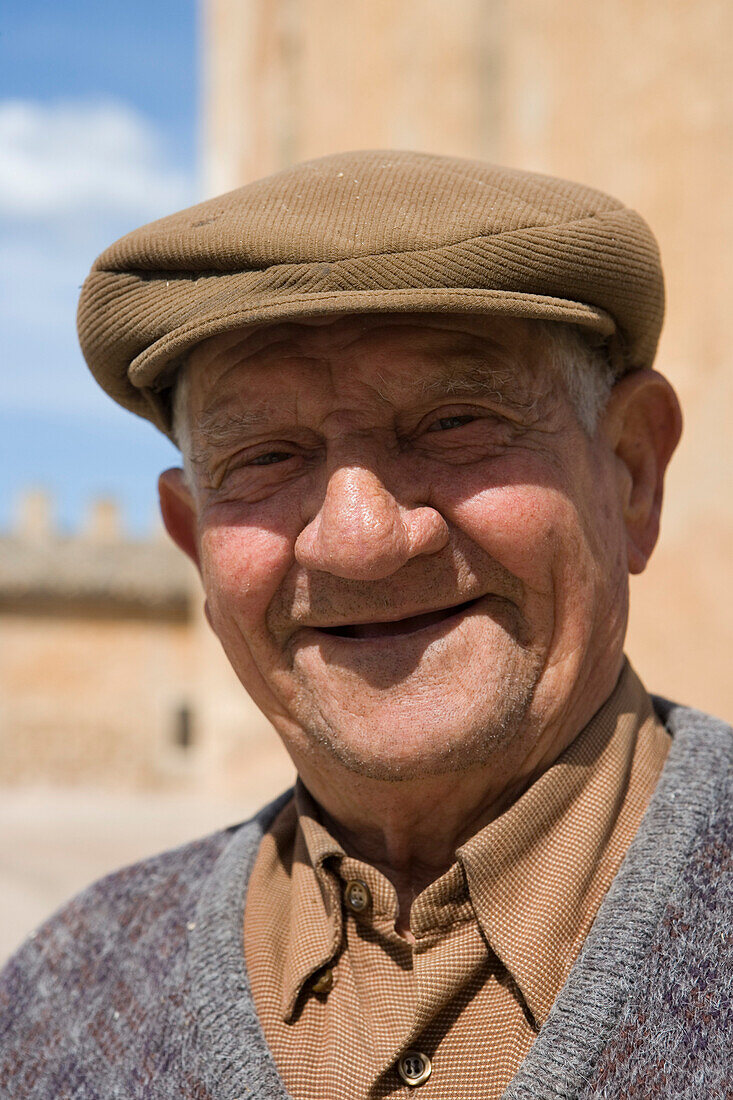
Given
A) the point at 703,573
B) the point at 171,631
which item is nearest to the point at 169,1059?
the point at 703,573

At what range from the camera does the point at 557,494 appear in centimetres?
149

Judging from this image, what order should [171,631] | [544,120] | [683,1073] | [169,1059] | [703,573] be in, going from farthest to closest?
[171,631] < [544,120] < [703,573] < [169,1059] < [683,1073]

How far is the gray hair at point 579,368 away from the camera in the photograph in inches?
59.6

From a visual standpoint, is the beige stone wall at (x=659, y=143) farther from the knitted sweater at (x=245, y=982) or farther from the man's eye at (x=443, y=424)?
the man's eye at (x=443, y=424)

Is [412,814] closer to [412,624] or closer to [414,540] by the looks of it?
[412,624]

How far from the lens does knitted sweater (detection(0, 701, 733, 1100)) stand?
1292mm

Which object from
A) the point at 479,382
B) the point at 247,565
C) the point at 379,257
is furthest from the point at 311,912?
the point at 379,257

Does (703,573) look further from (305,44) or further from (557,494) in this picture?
(305,44)

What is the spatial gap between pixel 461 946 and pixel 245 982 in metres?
0.34

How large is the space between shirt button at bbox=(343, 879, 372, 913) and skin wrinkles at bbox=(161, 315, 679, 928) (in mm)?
65

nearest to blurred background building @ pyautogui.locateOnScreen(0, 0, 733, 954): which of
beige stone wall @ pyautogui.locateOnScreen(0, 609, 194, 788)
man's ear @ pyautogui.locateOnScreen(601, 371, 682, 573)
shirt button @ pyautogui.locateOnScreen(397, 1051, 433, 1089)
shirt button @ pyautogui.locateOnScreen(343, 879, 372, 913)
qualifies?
man's ear @ pyautogui.locateOnScreen(601, 371, 682, 573)

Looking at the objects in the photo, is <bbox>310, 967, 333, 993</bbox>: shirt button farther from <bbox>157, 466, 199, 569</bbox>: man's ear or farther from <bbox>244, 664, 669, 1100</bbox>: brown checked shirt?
<bbox>157, 466, 199, 569</bbox>: man's ear

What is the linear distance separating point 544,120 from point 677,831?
3.76 meters

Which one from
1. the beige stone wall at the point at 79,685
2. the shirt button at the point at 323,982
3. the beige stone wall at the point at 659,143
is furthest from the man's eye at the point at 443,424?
the beige stone wall at the point at 79,685
